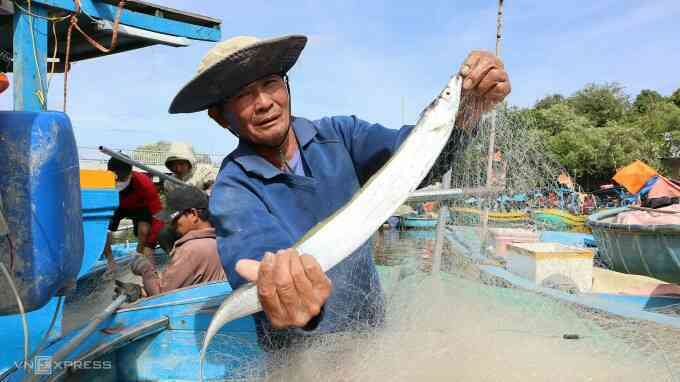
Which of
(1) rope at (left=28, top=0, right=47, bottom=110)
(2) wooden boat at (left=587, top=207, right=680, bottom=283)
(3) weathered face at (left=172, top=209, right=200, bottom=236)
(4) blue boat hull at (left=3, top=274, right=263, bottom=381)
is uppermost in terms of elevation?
(1) rope at (left=28, top=0, right=47, bottom=110)

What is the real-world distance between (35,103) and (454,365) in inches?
145

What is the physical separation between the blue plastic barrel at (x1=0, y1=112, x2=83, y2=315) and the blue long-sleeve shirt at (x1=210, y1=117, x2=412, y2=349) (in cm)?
72

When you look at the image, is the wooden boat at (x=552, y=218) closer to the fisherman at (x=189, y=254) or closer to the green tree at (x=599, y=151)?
A: the fisherman at (x=189, y=254)

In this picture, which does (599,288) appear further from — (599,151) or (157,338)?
(599,151)

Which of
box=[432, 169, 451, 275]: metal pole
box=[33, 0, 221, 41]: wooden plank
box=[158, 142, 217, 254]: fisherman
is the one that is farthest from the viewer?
box=[158, 142, 217, 254]: fisherman

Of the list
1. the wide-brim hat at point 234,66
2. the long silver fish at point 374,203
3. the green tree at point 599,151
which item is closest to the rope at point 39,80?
the wide-brim hat at point 234,66

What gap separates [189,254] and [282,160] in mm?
2262

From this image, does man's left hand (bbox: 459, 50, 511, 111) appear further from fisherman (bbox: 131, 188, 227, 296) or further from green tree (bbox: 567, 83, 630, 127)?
green tree (bbox: 567, 83, 630, 127)

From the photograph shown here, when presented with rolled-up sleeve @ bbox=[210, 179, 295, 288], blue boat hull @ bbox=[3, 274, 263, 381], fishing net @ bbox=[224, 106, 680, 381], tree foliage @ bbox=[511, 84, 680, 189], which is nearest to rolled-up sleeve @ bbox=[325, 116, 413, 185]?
fishing net @ bbox=[224, 106, 680, 381]

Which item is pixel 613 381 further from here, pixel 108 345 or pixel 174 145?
pixel 174 145

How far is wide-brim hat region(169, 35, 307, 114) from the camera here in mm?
1961

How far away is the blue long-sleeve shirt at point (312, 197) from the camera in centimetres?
194

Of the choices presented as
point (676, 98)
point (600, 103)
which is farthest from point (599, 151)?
point (676, 98)

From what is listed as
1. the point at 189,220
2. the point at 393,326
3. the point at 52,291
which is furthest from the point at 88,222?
the point at 393,326
